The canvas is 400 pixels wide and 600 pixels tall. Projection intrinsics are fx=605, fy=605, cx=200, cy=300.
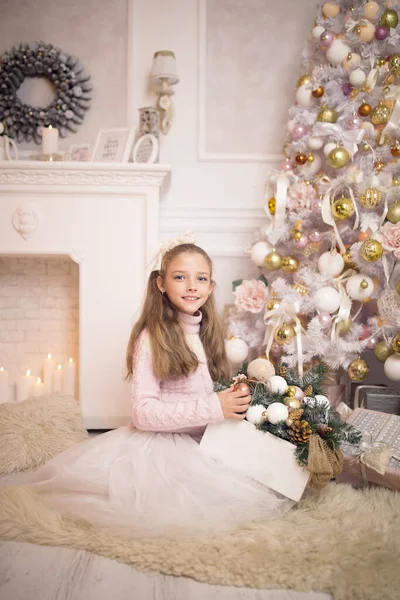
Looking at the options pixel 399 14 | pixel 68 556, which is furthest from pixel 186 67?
pixel 68 556

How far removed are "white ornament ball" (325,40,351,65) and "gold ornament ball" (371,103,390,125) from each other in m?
0.31

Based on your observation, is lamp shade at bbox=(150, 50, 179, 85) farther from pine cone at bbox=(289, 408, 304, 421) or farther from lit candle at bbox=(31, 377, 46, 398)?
pine cone at bbox=(289, 408, 304, 421)

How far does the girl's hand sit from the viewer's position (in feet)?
5.94

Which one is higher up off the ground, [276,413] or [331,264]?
[331,264]

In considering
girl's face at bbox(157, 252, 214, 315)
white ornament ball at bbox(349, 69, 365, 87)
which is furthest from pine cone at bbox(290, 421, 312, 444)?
white ornament ball at bbox(349, 69, 365, 87)

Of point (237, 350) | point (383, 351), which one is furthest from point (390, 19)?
point (237, 350)

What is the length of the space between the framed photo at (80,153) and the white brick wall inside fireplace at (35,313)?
592 mm

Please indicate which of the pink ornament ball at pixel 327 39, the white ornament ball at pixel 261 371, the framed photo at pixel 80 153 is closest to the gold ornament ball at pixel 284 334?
the white ornament ball at pixel 261 371

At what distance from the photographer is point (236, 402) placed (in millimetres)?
1815

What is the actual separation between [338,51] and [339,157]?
1.67ft

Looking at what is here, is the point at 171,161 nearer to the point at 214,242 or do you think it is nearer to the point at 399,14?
the point at 214,242

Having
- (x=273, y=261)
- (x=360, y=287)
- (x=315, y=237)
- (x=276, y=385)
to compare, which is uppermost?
(x=315, y=237)

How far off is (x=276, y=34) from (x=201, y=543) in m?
2.75

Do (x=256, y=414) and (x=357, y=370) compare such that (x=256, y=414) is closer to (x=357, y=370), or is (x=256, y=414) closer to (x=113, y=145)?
(x=357, y=370)
